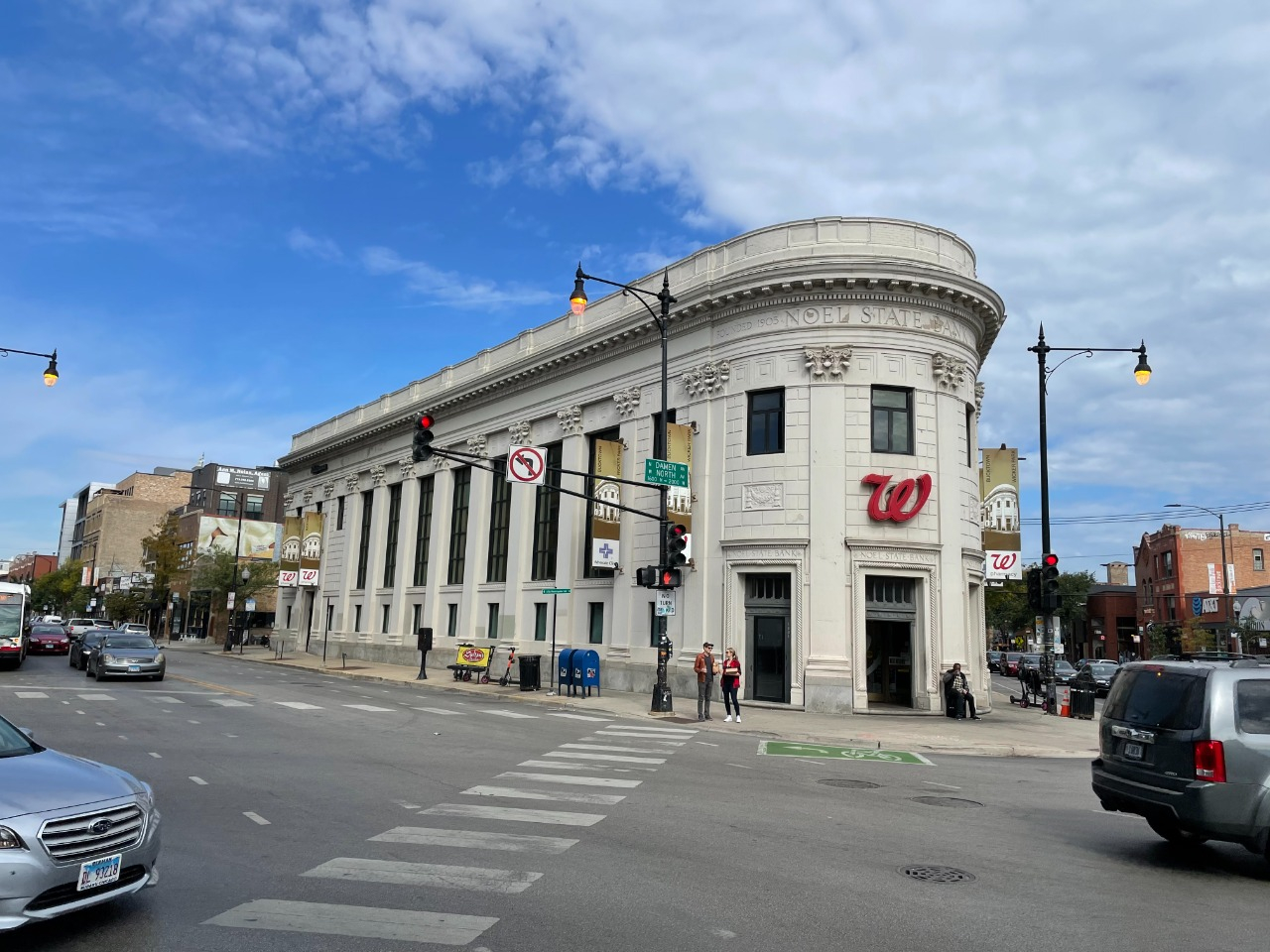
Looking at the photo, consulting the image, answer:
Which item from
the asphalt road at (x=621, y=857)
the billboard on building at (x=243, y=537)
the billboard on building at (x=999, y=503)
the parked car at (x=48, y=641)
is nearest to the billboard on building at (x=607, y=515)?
the billboard on building at (x=999, y=503)

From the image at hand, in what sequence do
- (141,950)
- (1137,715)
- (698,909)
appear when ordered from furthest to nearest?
(1137,715) < (698,909) < (141,950)

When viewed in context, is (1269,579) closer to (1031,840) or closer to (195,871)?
(1031,840)

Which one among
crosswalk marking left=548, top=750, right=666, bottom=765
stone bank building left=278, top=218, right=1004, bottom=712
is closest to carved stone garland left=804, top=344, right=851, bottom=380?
stone bank building left=278, top=218, right=1004, bottom=712

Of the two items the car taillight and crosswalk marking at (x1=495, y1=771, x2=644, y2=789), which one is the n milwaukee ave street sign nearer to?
crosswalk marking at (x1=495, y1=771, x2=644, y2=789)

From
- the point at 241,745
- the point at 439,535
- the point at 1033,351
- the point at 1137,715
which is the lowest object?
the point at 241,745

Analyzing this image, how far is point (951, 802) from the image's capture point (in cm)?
1175

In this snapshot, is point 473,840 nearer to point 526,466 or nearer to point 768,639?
point 526,466

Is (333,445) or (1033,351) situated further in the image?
(333,445)

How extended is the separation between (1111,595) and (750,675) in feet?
227

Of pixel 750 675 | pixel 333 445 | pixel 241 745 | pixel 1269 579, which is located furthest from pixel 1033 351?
pixel 1269 579

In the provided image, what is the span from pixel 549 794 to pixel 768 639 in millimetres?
16419

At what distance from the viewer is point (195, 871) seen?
7172 mm

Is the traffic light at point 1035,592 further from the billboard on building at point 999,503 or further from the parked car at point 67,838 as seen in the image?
the parked car at point 67,838

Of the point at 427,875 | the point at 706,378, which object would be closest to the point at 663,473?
the point at 706,378
